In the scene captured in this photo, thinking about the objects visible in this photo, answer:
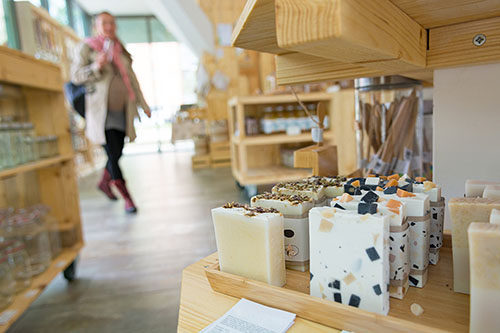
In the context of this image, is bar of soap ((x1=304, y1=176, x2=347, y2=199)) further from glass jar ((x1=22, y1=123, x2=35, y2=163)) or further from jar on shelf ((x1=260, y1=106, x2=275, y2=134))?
jar on shelf ((x1=260, y1=106, x2=275, y2=134))

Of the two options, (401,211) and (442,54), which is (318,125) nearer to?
(442,54)

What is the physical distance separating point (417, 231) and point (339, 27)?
0.37m

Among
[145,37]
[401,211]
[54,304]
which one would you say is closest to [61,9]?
[145,37]

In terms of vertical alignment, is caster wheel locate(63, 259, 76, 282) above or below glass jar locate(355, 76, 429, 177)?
below

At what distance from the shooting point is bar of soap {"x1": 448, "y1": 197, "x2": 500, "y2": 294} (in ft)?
1.69

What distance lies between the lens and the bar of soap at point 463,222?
1.69ft

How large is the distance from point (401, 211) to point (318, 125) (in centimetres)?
52

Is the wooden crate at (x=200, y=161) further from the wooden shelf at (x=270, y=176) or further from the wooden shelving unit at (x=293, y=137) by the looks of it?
the wooden shelf at (x=270, y=176)

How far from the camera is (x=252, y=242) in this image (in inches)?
22.9

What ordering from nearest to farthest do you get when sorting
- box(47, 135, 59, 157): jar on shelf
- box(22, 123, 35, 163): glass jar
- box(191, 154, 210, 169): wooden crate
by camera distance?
1. box(22, 123, 35, 163): glass jar
2. box(47, 135, 59, 157): jar on shelf
3. box(191, 154, 210, 169): wooden crate

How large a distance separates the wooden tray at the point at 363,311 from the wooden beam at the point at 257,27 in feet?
1.45

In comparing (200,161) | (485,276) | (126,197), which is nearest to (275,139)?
(126,197)

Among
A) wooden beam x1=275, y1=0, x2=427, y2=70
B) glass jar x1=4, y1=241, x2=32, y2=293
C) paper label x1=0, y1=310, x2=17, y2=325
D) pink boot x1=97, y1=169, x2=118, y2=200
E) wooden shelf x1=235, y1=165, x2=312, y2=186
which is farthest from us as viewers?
pink boot x1=97, y1=169, x2=118, y2=200

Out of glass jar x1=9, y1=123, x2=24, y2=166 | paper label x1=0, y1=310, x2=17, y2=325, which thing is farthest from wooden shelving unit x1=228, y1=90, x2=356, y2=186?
paper label x1=0, y1=310, x2=17, y2=325
